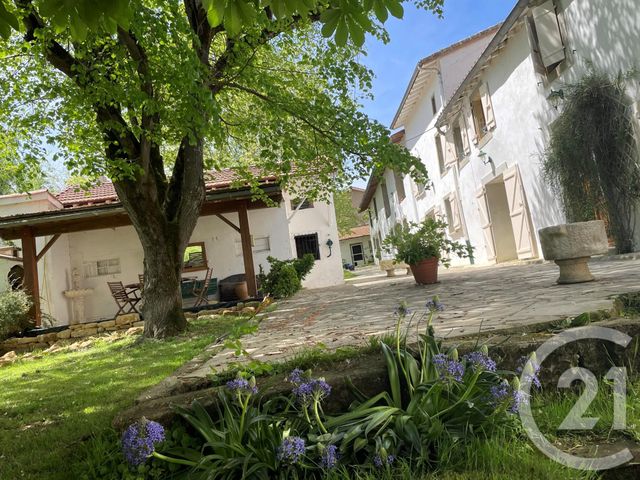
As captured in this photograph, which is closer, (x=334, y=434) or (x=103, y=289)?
(x=334, y=434)

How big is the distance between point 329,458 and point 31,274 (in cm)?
1145

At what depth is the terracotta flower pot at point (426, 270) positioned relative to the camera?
8.59m

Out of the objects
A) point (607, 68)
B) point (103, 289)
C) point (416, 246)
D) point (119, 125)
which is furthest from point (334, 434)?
point (103, 289)

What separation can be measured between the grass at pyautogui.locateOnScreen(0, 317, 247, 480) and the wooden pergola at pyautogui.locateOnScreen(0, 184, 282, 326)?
4.90 meters

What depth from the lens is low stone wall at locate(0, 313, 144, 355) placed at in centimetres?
973

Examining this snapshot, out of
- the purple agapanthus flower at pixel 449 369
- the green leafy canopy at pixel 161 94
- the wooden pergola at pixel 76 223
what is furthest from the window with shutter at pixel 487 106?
the purple agapanthus flower at pixel 449 369

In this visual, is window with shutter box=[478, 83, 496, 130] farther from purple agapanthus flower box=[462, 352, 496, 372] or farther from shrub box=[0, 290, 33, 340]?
shrub box=[0, 290, 33, 340]

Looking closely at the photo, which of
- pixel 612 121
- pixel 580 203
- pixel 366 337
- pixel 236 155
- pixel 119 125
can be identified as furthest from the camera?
pixel 236 155

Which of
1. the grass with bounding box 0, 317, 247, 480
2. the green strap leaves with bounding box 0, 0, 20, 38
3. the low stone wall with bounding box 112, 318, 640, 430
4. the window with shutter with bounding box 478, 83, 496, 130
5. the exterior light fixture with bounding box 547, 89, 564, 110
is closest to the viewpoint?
the green strap leaves with bounding box 0, 0, 20, 38

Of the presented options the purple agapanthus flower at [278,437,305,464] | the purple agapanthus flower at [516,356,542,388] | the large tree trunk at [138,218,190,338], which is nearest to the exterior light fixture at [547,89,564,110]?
the large tree trunk at [138,218,190,338]

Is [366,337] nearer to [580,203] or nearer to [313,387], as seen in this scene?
[313,387]

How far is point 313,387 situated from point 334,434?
22 cm

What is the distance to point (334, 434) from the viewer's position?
1871 mm

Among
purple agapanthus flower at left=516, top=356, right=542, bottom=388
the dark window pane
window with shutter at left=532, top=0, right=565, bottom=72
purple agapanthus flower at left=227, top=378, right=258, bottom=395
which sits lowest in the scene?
purple agapanthus flower at left=516, top=356, right=542, bottom=388
